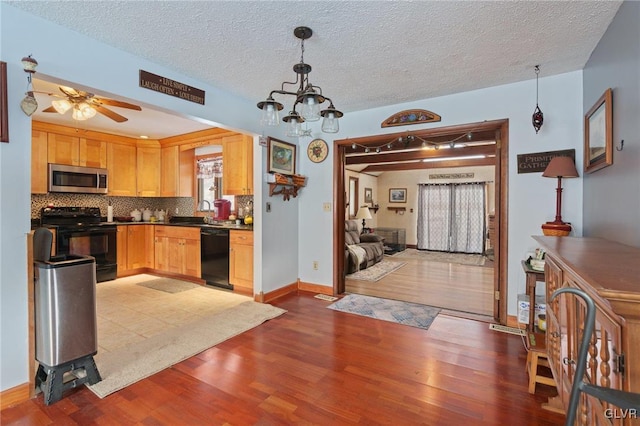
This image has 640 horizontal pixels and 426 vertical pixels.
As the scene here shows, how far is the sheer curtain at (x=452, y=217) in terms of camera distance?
796cm

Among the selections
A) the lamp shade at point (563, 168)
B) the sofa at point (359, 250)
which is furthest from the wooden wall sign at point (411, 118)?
the sofa at point (359, 250)

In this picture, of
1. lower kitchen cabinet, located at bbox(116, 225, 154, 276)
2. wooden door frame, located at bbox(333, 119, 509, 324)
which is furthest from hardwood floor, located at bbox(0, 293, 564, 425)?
lower kitchen cabinet, located at bbox(116, 225, 154, 276)

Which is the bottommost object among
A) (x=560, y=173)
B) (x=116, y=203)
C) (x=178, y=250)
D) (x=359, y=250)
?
(x=359, y=250)

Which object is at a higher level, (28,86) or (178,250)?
(28,86)

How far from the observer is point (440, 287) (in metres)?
4.43

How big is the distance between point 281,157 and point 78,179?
3207mm

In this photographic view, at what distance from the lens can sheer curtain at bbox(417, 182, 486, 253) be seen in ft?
26.1

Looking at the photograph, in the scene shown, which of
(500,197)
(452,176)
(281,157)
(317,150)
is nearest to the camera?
(500,197)

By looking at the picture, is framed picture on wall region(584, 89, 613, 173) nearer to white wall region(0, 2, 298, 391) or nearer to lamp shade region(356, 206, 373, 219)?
→ white wall region(0, 2, 298, 391)

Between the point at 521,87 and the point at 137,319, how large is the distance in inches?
178

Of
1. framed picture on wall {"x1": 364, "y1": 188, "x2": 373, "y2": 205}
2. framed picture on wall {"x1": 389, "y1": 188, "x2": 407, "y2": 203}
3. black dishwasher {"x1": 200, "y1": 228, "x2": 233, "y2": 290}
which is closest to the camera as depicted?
black dishwasher {"x1": 200, "y1": 228, "x2": 233, "y2": 290}

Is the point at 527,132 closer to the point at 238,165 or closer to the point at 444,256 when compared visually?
the point at 238,165

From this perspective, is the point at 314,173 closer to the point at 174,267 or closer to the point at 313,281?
the point at 313,281

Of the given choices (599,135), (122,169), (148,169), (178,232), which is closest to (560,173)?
(599,135)
